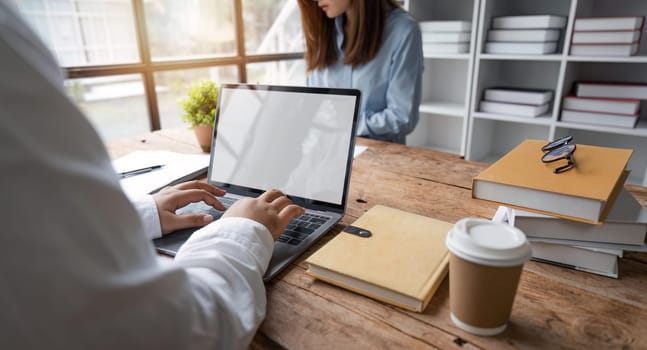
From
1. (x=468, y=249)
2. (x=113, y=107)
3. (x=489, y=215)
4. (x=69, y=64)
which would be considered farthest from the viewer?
(x=113, y=107)

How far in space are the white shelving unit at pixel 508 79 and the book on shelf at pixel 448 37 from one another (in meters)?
0.09

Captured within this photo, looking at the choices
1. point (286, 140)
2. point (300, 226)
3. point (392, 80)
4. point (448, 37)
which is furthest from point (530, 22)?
point (300, 226)

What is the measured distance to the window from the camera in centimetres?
211

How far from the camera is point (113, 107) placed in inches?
94.3

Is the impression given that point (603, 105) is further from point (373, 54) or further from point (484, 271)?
point (484, 271)

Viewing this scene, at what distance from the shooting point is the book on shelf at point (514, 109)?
2.25 m

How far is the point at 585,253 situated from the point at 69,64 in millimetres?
2271

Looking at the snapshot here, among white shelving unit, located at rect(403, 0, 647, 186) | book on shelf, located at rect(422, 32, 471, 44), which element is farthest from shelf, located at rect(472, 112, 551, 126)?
book on shelf, located at rect(422, 32, 471, 44)

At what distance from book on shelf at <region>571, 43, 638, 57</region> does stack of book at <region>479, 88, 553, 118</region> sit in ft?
0.91

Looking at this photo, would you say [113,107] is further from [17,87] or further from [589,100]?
[589,100]

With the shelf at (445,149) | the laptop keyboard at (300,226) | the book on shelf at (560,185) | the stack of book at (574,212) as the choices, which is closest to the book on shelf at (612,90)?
the shelf at (445,149)

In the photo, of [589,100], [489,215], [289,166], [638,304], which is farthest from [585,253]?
[589,100]

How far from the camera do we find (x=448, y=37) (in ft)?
7.98

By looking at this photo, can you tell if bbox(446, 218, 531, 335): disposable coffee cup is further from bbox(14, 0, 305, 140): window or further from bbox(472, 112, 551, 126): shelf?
bbox(472, 112, 551, 126): shelf
